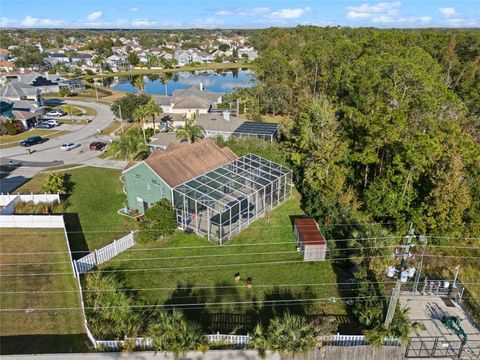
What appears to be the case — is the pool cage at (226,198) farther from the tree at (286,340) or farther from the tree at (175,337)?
the tree at (286,340)

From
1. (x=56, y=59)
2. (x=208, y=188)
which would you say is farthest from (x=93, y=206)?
(x=56, y=59)

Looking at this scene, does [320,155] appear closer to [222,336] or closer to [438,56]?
[222,336]

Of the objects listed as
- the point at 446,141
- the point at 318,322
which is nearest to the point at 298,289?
the point at 318,322

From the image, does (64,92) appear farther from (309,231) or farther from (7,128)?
(309,231)

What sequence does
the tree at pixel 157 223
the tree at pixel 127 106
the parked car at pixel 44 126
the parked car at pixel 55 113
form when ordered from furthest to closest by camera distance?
the parked car at pixel 55 113 < the tree at pixel 127 106 < the parked car at pixel 44 126 < the tree at pixel 157 223

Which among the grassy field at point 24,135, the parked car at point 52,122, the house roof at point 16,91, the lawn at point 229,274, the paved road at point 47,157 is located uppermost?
the house roof at point 16,91

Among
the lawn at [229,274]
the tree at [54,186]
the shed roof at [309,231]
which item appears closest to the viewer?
the lawn at [229,274]

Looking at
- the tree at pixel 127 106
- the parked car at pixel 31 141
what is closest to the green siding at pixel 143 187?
the parked car at pixel 31 141
